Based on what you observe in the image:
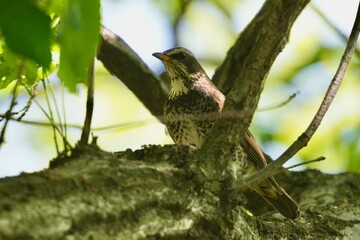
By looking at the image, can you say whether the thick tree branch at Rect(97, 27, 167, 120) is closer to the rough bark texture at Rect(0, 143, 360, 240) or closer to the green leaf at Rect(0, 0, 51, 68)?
the rough bark texture at Rect(0, 143, 360, 240)

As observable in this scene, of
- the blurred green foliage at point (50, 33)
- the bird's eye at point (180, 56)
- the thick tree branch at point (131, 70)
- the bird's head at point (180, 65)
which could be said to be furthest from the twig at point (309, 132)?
the thick tree branch at point (131, 70)

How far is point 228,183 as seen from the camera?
3.34 metres

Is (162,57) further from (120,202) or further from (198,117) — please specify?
(120,202)

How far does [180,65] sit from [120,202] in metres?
3.40

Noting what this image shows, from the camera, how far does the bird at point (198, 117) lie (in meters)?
5.31

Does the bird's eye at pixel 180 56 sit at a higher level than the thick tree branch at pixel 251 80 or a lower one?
higher

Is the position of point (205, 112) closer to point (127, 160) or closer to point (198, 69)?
point (198, 69)

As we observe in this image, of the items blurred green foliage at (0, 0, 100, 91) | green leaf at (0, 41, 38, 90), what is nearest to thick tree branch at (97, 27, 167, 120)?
green leaf at (0, 41, 38, 90)

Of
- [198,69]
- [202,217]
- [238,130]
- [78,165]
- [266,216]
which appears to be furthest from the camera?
[198,69]

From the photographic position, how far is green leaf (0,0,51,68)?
1.93m

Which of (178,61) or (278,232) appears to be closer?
(278,232)

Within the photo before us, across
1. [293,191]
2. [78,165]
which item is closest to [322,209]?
[293,191]

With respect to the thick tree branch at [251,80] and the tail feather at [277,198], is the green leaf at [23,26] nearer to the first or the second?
the thick tree branch at [251,80]

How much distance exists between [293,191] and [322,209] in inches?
44.4
